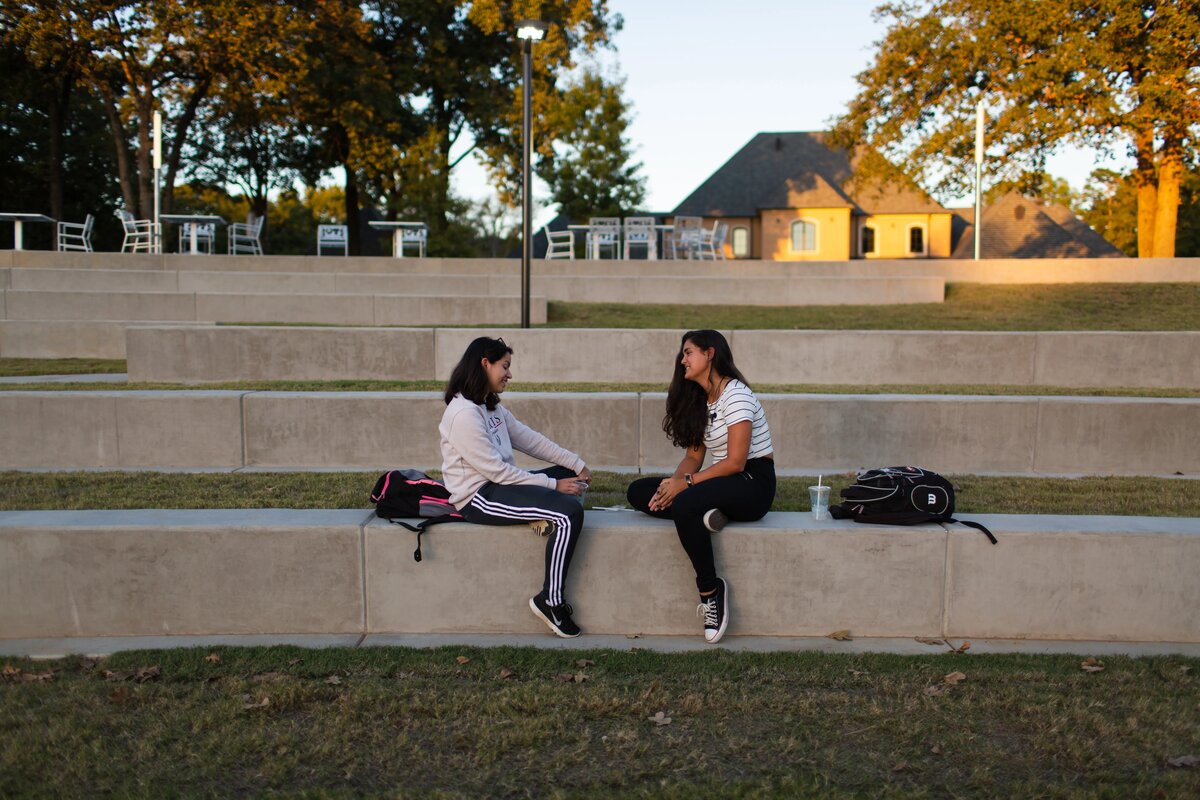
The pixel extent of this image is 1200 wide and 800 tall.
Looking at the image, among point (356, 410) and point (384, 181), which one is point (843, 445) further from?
point (384, 181)

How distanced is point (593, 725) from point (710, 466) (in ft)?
5.67

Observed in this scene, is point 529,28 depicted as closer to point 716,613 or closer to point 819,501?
point 819,501

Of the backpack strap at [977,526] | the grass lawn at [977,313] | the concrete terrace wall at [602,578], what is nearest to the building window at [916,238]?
the grass lawn at [977,313]

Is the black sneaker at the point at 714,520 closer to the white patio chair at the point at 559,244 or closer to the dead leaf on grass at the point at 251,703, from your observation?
the dead leaf on grass at the point at 251,703

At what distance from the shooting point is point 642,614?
16.2 ft

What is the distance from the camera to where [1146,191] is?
2567 cm

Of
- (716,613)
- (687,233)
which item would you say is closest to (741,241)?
(687,233)

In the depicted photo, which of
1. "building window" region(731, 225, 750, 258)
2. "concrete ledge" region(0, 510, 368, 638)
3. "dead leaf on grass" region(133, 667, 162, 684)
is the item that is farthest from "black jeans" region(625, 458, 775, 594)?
"building window" region(731, 225, 750, 258)

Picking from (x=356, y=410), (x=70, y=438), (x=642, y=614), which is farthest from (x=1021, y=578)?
(x=70, y=438)

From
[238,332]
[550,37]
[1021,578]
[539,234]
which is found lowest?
[1021,578]

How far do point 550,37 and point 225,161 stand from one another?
741 inches

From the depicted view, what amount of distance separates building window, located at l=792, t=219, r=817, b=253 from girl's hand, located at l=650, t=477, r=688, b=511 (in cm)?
3862

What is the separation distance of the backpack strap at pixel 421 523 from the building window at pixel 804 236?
38971 millimetres

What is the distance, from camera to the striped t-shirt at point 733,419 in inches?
197
